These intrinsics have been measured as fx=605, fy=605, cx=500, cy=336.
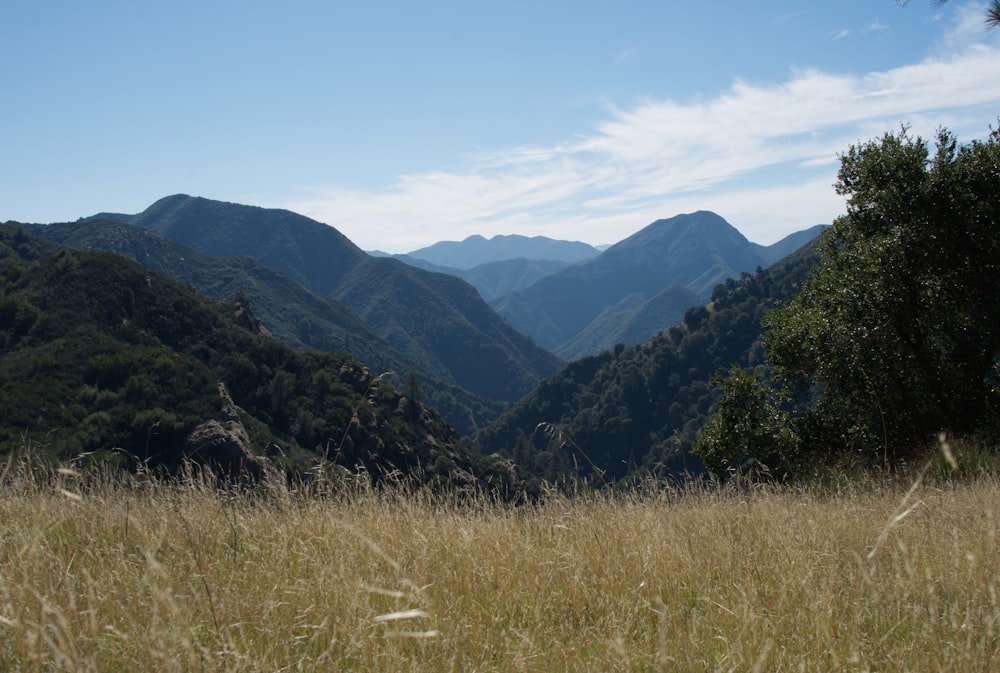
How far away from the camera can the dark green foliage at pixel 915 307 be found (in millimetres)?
11594

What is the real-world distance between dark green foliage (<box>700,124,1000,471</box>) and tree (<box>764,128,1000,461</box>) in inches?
0.8

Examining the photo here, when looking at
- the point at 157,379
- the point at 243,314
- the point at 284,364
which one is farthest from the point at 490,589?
the point at 243,314

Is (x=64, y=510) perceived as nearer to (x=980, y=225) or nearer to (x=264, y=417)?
(x=980, y=225)

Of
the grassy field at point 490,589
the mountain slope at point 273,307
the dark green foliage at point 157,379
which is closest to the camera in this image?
the grassy field at point 490,589

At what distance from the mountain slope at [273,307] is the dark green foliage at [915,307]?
157421 millimetres

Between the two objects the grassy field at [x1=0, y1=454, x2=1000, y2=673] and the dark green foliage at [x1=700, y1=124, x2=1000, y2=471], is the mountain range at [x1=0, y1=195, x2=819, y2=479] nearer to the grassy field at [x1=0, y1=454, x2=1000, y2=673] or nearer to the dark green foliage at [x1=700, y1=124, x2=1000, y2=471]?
the grassy field at [x1=0, y1=454, x2=1000, y2=673]

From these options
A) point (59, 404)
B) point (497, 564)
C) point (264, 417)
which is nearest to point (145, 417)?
point (59, 404)

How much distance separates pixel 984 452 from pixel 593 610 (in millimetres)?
8227

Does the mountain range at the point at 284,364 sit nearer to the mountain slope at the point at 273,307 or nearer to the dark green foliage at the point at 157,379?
the dark green foliage at the point at 157,379

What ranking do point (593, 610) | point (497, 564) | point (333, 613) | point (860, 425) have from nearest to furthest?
point (333, 613), point (593, 610), point (497, 564), point (860, 425)

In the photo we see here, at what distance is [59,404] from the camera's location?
41.2m

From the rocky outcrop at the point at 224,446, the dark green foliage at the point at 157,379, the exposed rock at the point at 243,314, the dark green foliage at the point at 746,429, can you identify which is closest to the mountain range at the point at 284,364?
the dark green foliage at the point at 157,379

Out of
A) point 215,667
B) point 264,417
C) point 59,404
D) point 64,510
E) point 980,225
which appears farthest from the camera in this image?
point 264,417

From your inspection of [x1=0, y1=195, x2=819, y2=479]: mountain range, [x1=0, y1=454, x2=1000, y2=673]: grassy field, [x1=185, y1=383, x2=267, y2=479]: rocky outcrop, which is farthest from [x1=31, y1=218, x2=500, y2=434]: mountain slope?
[x1=0, y1=454, x2=1000, y2=673]: grassy field
